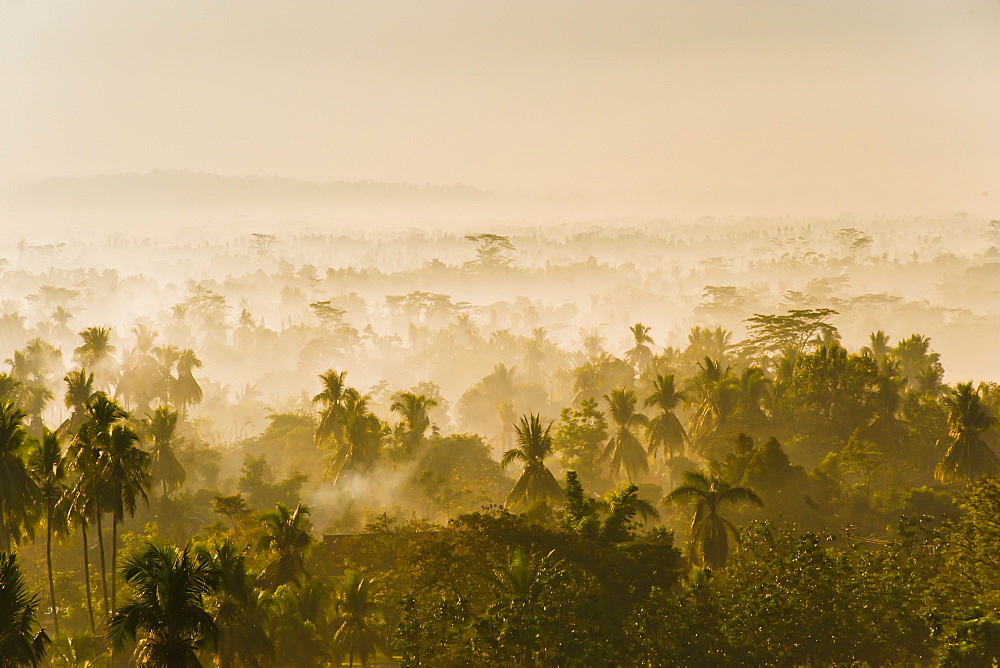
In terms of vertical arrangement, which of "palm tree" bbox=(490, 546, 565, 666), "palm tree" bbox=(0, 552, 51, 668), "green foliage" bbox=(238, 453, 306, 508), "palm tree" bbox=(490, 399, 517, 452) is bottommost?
"palm tree" bbox=(490, 399, 517, 452)

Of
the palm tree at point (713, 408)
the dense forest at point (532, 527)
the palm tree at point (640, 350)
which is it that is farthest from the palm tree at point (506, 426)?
the palm tree at point (713, 408)

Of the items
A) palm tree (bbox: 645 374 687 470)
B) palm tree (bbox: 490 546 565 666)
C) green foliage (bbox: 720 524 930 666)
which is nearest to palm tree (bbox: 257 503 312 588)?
palm tree (bbox: 490 546 565 666)

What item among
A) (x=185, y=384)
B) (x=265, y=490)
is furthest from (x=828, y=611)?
(x=185, y=384)

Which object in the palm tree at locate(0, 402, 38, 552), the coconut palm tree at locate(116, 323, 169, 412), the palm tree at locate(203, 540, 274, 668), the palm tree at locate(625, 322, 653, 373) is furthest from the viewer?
the palm tree at locate(625, 322, 653, 373)

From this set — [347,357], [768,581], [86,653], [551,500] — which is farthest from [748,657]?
[347,357]

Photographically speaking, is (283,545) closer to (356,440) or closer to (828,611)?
(356,440)

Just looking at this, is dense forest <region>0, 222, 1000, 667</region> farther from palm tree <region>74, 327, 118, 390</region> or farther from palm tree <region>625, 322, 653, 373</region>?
palm tree <region>625, 322, 653, 373</region>

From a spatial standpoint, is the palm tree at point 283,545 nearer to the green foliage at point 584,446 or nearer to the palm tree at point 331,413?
the palm tree at point 331,413
